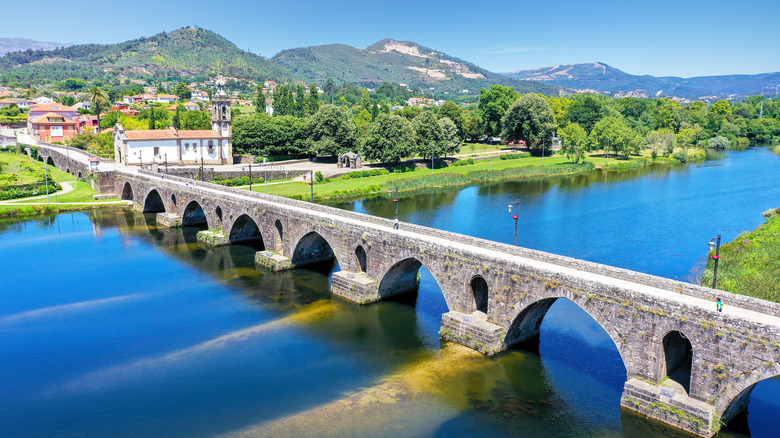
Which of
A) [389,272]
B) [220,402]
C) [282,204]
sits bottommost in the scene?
[220,402]

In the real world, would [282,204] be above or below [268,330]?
above

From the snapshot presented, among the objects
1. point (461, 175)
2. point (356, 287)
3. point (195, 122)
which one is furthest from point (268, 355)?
point (195, 122)

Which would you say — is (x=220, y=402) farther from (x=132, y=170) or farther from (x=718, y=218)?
(x=132, y=170)

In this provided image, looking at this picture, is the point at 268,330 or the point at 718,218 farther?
the point at 718,218

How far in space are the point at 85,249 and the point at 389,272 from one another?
3261 cm

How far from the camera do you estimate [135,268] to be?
46438 millimetres

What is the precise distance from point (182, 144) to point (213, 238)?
40875 millimetres

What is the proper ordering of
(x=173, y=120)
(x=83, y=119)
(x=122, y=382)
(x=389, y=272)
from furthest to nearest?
1. (x=83, y=119)
2. (x=173, y=120)
3. (x=389, y=272)
4. (x=122, y=382)

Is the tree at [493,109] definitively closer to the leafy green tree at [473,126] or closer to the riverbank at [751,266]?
the leafy green tree at [473,126]

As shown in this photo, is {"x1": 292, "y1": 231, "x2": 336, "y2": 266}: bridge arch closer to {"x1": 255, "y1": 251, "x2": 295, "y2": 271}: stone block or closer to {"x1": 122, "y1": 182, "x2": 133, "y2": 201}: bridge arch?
{"x1": 255, "y1": 251, "x2": 295, "y2": 271}: stone block

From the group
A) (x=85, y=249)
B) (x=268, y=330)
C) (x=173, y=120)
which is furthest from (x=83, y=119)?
(x=268, y=330)

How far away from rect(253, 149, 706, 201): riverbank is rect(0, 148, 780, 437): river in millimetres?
26060

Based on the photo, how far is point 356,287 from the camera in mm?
36719

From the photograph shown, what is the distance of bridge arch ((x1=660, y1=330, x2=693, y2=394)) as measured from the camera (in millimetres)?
23144
